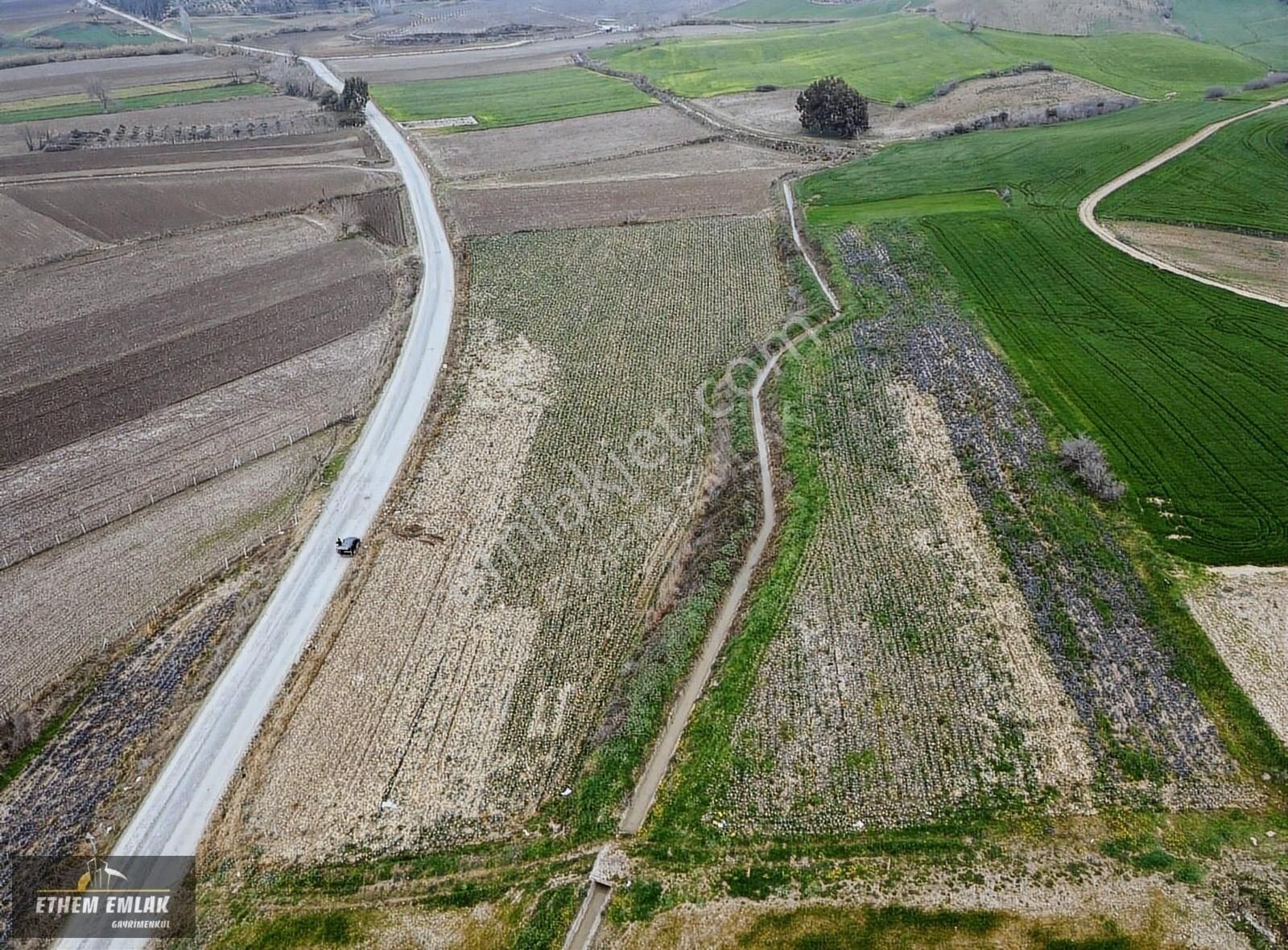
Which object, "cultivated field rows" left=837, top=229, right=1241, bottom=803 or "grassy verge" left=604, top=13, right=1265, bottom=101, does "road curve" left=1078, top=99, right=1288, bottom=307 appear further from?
"grassy verge" left=604, top=13, right=1265, bottom=101

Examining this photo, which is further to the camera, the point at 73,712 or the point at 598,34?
the point at 598,34

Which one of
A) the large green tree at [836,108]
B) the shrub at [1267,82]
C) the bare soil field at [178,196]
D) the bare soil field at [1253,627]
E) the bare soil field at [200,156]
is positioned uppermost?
the shrub at [1267,82]

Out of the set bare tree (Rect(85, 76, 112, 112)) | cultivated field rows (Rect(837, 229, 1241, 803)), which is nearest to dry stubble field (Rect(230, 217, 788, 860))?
cultivated field rows (Rect(837, 229, 1241, 803))

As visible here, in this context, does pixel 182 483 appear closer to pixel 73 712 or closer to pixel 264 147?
pixel 73 712

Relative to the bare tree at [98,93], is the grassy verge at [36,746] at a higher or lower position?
lower

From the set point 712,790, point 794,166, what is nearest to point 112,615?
point 712,790

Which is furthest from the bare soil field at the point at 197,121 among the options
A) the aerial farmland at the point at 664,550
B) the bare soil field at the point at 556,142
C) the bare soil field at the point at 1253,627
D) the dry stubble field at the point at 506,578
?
the bare soil field at the point at 1253,627

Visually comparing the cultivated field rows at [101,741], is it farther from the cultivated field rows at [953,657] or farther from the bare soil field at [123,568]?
the cultivated field rows at [953,657]
